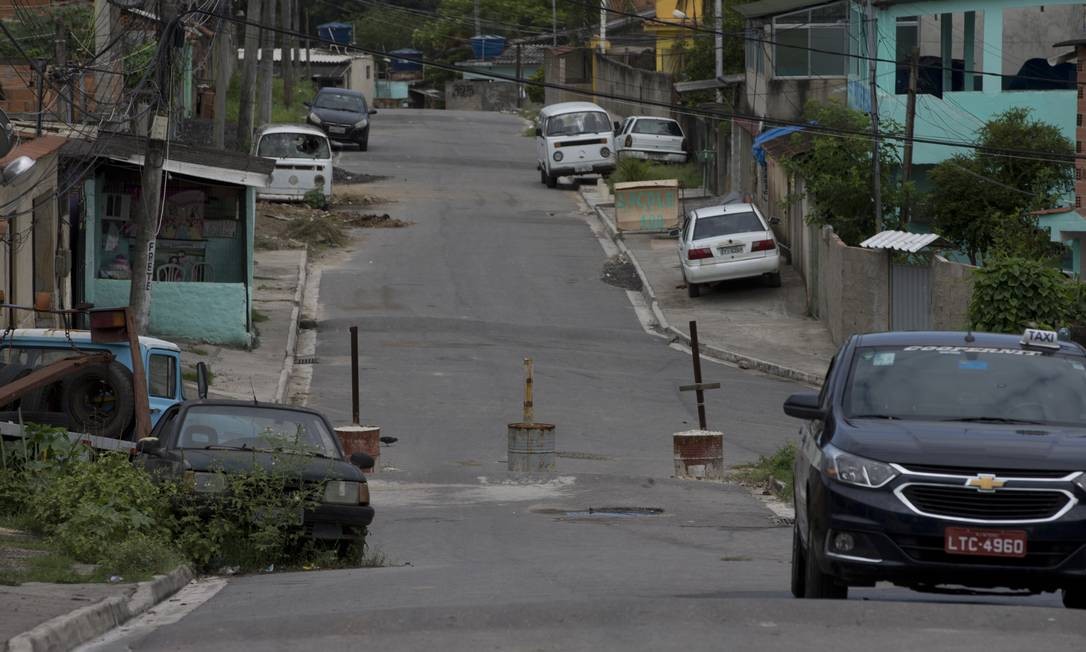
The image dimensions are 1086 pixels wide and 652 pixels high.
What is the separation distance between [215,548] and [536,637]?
15.3ft

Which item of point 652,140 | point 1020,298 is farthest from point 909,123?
point 652,140

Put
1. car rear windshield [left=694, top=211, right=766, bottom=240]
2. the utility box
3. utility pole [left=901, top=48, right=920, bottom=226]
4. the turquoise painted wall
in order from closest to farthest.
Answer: the turquoise painted wall < utility pole [left=901, top=48, right=920, bottom=226] < car rear windshield [left=694, top=211, right=766, bottom=240] < the utility box

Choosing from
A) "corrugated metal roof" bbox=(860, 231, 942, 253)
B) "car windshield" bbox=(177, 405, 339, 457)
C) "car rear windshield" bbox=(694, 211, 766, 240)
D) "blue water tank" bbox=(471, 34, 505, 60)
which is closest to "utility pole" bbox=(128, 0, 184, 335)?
"car windshield" bbox=(177, 405, 339, 457)

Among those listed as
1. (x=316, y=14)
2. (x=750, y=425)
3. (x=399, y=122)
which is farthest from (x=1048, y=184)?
(x=316, y=14)

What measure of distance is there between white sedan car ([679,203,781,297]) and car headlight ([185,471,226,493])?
24054 millimetres

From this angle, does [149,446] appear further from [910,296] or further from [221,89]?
[221,89]

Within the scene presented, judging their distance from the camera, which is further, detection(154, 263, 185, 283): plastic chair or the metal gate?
detection(154, 263, 185, 283): plastic chair

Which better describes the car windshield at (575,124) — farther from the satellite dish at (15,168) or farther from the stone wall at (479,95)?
the stone wall at (479,95)

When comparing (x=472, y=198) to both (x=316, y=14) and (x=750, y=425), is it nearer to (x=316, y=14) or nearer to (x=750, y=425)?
(x=750, y=425)

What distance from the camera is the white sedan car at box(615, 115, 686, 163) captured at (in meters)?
52.5

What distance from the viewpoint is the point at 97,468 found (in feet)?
43.7

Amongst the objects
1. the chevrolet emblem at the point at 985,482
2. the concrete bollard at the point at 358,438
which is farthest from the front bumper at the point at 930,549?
the concrete bollard at the point at 358,438

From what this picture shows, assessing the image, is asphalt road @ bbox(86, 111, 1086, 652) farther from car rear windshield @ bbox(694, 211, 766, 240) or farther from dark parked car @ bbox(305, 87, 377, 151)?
dark parked car @ bbox(305, 87, 377, 151)

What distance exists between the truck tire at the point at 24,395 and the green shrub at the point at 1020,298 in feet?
49.4
